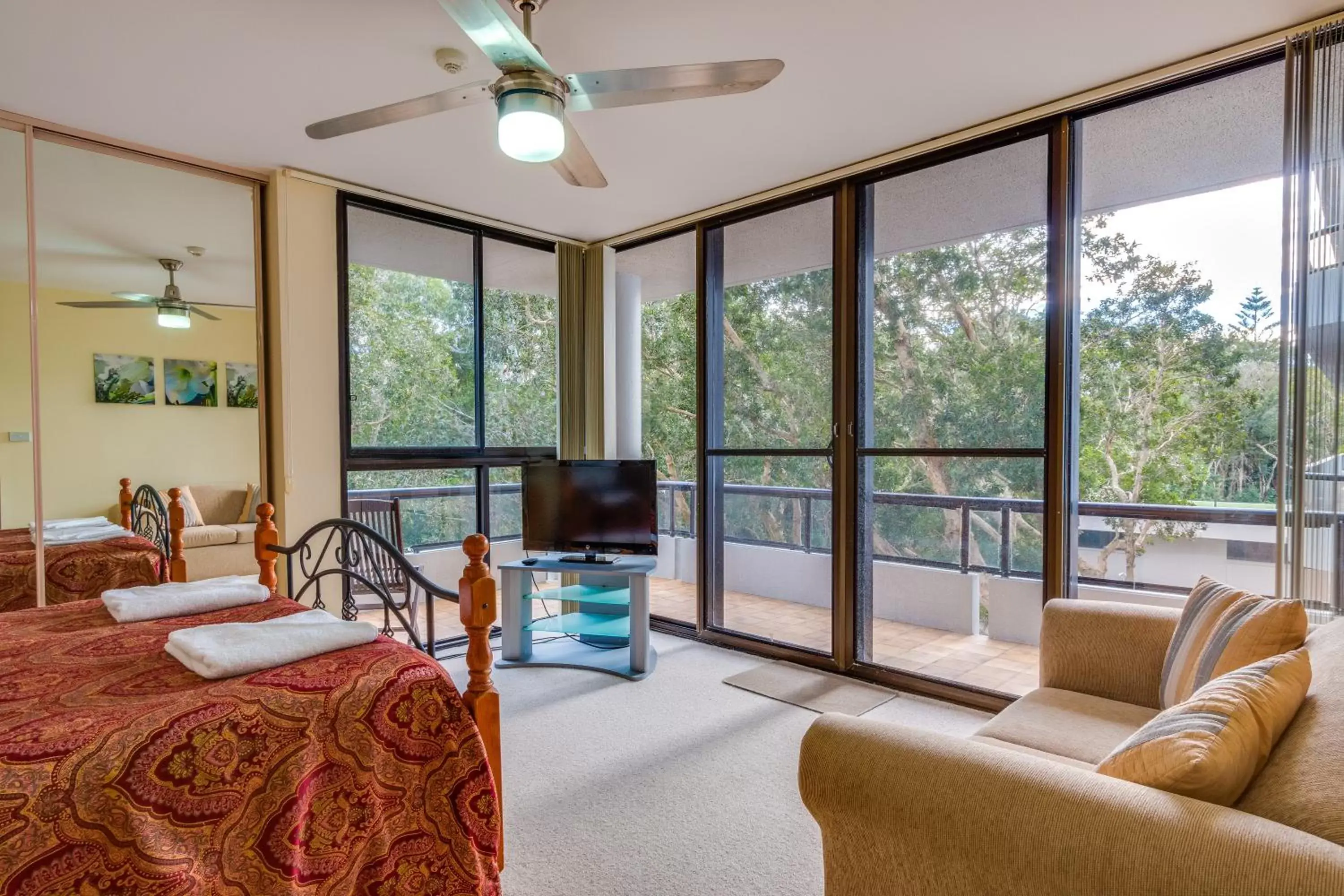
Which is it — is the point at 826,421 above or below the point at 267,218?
below

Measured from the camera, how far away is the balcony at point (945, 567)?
3021 millimetres

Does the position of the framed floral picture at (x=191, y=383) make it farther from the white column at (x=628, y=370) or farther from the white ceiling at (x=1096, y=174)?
the white ceiling at (x=1096, y=174)

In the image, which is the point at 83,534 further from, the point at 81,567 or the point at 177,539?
the point at 177,539

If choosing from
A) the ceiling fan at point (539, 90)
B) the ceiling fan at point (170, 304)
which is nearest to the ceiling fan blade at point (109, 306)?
the ceiling fan at point (170, 304)

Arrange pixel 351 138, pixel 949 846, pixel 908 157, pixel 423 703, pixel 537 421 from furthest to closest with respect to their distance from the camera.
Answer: pixel 537 421 → pixel 908 157 → pixel 351 138 → pixel 423 703 → pixel 949 846

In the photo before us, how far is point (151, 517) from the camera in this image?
3.24 m

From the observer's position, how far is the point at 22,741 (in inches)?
47.4

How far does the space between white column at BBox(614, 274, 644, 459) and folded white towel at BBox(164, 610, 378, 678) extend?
304 centimetres

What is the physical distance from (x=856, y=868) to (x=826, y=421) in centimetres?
262

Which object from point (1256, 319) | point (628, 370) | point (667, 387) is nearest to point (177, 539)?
point (628, 370)

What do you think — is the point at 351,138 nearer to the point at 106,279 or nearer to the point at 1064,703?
the point at 106,279

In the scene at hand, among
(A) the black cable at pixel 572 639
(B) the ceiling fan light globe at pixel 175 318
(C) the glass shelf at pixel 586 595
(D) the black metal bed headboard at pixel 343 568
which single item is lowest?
(A) the black cable at pixel 572 639

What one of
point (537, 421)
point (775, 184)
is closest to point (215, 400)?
point (537, 421)

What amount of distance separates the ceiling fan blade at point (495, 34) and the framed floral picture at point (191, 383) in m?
2.39
